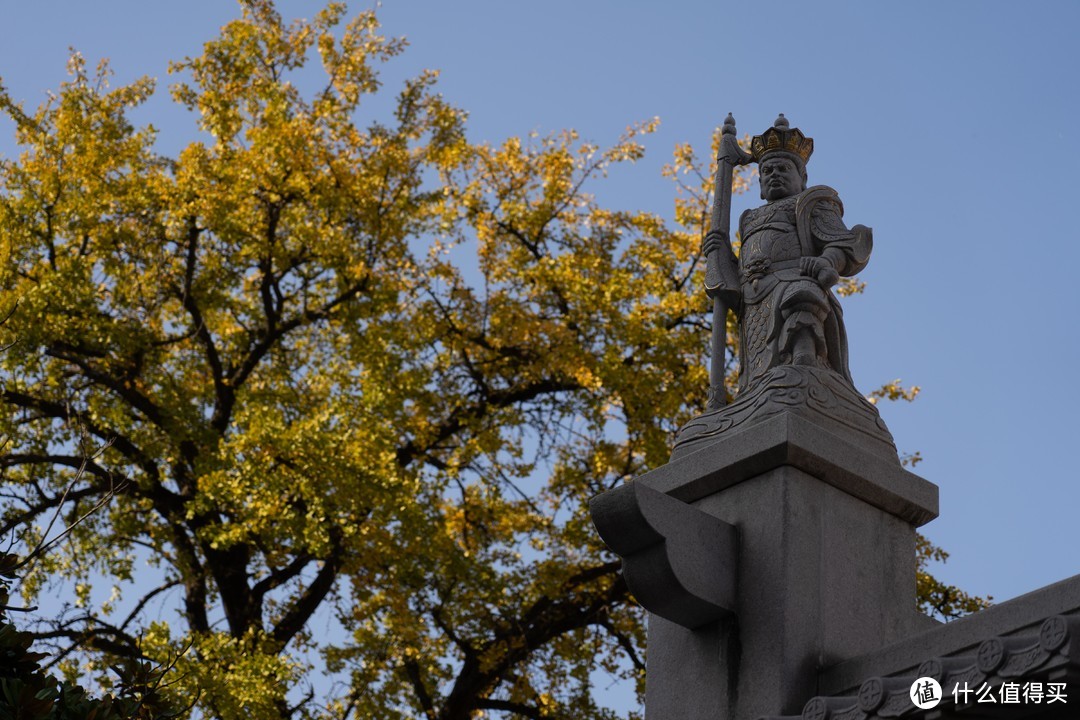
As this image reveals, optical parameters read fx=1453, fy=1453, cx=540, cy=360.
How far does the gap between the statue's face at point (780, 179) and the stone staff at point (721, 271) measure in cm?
17

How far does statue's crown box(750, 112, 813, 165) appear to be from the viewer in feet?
23.1

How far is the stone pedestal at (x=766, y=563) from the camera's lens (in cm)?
551

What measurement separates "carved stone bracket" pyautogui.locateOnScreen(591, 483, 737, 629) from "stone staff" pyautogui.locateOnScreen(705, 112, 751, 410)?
36.8 inches

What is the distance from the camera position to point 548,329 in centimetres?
1644

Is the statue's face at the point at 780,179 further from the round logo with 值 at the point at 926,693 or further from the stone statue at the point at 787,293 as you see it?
the round logo with 值 at the point at 926,693

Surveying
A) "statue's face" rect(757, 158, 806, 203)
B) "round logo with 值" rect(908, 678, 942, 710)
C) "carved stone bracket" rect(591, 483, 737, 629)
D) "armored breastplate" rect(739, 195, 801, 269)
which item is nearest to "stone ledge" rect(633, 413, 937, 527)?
"carved stone bracket" rect(591, 483, 737, 629)

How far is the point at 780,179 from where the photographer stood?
22.8 ft

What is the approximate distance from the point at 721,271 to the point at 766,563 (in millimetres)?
1693

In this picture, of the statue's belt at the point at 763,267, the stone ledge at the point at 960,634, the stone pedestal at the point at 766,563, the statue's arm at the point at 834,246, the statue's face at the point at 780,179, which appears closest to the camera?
the stone ledge at the point at 960,634

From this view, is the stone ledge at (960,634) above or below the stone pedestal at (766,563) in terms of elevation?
below

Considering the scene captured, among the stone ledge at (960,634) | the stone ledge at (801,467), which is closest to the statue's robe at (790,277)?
the stone ledge at (801,467)

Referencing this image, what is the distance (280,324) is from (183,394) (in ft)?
5.91

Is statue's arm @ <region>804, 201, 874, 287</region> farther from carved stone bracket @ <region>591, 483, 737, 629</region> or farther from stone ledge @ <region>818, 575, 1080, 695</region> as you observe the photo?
stone ledge @ <region>818, 575, 1080, 695</region>

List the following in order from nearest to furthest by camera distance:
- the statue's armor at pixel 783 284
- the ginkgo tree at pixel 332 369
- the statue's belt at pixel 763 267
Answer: the statue's armor at pixel 783 284, the statue's belt at pixel 763 267, the ginkgo tree at pixel 332 369
